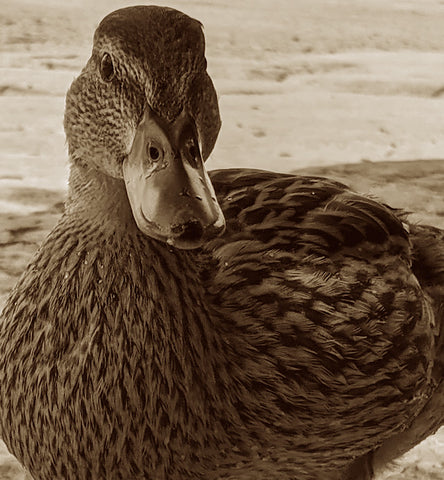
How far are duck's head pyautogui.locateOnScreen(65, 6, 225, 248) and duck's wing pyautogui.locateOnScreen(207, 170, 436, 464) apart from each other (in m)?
0.35

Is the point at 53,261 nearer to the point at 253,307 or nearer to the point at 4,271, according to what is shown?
the point at 253,307

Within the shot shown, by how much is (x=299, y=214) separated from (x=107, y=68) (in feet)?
2.19

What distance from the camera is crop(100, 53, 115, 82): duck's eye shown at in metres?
2.12

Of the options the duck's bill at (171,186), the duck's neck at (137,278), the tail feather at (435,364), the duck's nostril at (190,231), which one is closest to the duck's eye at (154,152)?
the duck's bill at (171,186)

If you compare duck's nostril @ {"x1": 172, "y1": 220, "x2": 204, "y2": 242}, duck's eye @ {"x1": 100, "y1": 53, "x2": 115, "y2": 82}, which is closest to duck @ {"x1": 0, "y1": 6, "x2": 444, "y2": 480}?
duck's eye @ {"x1": 100, "y1": 53, "x2": 115, "y2": 82}

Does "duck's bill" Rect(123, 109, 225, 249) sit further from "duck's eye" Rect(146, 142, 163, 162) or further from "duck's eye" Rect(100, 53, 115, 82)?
"duck's eye" Rect(100, 53, 115, 82)

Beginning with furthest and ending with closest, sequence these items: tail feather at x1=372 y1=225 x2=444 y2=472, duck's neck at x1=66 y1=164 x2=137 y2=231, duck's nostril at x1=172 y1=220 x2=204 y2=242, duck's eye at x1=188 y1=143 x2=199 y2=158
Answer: tail feather at x1=372 y1=225 x2=444 y2=472, duck's neck at x1=66 y1=164 x2=137 y2=231, duck's eye at x1=188 y1=143 x2=199 y2=158, duck's nostril at x1=172 y1=220 x2=204 y2=242

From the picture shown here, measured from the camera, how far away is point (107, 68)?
214cm

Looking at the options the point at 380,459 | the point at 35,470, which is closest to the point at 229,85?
the point at 380,459

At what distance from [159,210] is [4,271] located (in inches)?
75.3

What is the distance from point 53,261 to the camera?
7.82ft

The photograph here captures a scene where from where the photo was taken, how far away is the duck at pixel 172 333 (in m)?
2.20

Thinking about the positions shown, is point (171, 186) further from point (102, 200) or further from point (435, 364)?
point (435, 364)

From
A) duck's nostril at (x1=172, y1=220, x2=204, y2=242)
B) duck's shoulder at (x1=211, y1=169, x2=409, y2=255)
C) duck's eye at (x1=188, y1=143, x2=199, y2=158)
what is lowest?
duck's shoulder at (x1=211, y1=169, x2=409, y2=255)
